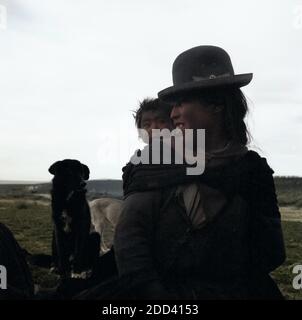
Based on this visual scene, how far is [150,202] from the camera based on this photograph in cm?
273

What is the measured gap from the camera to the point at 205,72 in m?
2.83

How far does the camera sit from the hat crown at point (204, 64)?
111 inches

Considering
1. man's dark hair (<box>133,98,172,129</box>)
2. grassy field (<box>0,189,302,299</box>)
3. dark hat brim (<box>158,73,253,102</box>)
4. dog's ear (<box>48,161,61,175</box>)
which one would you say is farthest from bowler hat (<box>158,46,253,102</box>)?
grassy field (<box>0,189,302,299</box>)

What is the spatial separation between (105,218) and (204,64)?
111 cm

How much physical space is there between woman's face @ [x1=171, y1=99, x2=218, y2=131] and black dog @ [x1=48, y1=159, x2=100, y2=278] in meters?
0.70

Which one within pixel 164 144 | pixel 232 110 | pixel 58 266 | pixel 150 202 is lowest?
pixel 58 266

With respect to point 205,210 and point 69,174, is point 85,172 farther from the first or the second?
point 205,210

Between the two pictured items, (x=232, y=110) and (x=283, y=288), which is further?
(x=283, y=288)

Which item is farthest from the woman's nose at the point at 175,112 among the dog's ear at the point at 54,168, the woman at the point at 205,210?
the dog's ear at the point at 54,168

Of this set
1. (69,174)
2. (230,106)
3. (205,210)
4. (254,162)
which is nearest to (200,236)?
(205,210)

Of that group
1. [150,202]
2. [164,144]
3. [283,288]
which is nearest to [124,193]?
[150,202]

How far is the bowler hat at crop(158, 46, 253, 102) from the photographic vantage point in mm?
2797
